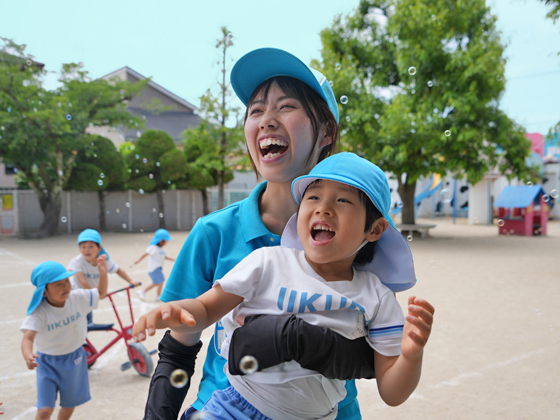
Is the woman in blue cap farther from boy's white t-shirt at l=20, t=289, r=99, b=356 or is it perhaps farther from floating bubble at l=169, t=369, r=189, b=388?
boy's white t-shirt at l=20, t=289, r=99, b=356

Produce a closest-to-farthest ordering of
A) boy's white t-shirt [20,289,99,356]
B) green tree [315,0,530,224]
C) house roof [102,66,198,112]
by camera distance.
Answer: boy's white t-shirt [20,289,99,356] → green tree [315,0,530,224] → house roof [102,66,198,112]

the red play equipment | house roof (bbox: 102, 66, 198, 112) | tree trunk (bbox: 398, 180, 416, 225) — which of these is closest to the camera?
tree trunk (bbox: 398, 180, 416, 225)

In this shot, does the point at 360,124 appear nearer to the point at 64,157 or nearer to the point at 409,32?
the point at 409,32

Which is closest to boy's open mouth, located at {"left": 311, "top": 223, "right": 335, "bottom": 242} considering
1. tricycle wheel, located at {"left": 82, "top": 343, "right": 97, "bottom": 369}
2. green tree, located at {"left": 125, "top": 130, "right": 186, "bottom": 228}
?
tricycle wheel, located at {"left": 82, "top": 343, "right": 97, "bottom": 369}

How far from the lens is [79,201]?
19094 mm

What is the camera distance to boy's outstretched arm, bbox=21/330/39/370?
2902 mm

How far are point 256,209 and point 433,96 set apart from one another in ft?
42.6

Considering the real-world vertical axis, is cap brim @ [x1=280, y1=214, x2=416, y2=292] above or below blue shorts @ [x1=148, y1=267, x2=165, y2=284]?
above

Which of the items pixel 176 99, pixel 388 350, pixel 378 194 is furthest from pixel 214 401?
pixel 176 99

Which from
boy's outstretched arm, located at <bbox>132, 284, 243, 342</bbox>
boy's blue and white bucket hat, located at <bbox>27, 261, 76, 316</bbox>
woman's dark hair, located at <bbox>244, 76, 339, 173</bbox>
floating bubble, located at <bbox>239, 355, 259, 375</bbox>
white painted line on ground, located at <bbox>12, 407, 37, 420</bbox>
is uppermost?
woman's dark hair, located at <bbox>244, 76, 339, 173</bbox>

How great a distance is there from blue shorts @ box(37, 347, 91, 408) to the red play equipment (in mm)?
16669

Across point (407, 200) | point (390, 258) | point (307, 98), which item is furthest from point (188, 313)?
point (407, 200)

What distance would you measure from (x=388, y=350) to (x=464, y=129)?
1289cm

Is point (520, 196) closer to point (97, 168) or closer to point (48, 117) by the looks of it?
point (97, 168)
